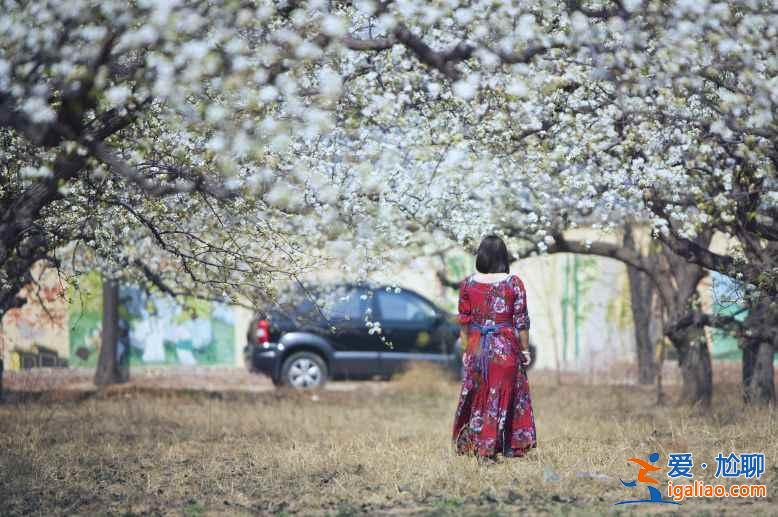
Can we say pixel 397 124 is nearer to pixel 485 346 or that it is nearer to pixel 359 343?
pixel 485 346

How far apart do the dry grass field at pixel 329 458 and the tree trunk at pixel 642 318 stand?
2654mm

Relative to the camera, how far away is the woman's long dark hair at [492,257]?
26.5ft

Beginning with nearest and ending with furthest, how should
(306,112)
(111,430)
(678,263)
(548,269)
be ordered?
(306,112), (111,430), (678,263), (548,269)

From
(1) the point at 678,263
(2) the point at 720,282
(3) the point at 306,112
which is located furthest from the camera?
(1) the point at 678,263

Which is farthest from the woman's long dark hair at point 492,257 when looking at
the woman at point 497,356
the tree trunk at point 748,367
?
Answer: the tree trunk at point 748,367

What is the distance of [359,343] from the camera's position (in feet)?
57.0

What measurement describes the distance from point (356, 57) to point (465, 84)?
101 cm

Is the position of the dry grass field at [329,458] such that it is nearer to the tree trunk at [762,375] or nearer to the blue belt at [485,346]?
the tree trunk at [762,375]

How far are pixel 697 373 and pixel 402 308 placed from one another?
615cm

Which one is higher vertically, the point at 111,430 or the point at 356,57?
the point at 356,57

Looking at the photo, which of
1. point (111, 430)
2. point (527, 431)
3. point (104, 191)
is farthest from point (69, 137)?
point (111, 430)

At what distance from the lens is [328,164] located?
9.50 m

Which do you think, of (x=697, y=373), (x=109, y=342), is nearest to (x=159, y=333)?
(x=109, y=342)

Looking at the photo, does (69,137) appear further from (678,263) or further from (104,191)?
(678,263)
